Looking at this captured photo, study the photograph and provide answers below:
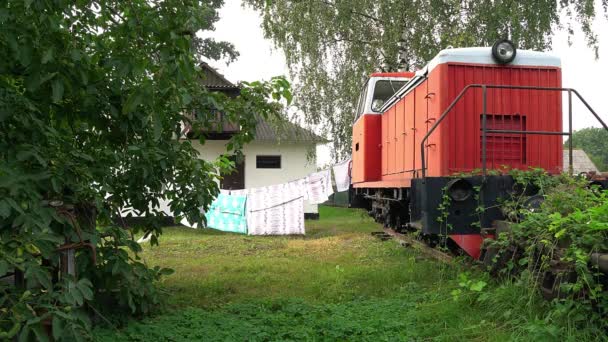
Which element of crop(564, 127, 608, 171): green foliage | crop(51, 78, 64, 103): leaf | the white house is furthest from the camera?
crop(564, 127, 608, 171): green foliage

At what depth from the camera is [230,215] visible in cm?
1325

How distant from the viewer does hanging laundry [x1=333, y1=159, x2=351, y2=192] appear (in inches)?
488

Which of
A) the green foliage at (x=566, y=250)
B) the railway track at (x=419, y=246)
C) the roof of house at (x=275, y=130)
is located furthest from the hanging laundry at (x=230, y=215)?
the green foliage at (x=566, y=250)

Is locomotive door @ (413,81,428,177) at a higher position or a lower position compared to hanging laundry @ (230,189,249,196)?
higher

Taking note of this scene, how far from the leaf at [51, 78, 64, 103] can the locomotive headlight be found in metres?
4.70

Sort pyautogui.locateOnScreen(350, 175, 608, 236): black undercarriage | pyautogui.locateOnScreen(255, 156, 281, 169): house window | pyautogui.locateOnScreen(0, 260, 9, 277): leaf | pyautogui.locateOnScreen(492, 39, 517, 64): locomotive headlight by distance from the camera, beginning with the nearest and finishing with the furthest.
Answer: pyautogui.locateOnScreen(0, 260, 9, 277): leaf < pyautogui.locateOnScreen(350, 175, 608, 236): black undercarriage < pyautogui.locateOnScreen(492, 39, 517, 64): locomotive headlight < pyautogui.locateOnScreen(255, 156, 281, 169): house window

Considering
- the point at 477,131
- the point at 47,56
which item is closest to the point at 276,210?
the point at 477,131

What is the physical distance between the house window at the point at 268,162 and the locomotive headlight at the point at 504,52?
1266 centimetres

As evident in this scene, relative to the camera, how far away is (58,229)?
11.6ft

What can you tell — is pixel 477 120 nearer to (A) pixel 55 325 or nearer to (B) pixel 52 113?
(B) pixel 52 113

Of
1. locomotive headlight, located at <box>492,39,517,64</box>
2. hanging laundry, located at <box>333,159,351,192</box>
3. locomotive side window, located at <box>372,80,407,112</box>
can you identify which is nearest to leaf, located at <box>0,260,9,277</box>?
locomotive headlight, located at <box>492,39,517,64</box>

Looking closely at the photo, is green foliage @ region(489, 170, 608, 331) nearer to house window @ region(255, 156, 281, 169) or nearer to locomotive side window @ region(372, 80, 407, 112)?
locomotive side window @ region(372, 80, 407, 112)

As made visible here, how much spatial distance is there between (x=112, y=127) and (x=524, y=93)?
4540 mm

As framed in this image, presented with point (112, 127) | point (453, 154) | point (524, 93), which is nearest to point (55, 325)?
point (112, 127)
